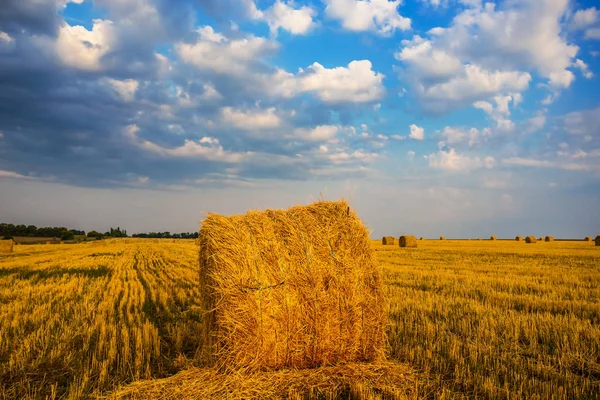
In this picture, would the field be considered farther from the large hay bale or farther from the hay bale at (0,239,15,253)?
the hay bale at (0,239,15,253)

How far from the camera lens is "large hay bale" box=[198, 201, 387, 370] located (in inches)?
203

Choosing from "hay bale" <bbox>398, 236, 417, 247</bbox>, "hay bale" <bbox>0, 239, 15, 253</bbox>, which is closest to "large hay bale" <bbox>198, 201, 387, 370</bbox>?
"hay bale" <bbox>398, 236, 417, 247</bbox>

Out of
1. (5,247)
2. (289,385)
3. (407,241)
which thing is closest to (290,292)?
(289,385)

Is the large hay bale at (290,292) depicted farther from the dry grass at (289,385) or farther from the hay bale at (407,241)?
the hay bale at (407,241)

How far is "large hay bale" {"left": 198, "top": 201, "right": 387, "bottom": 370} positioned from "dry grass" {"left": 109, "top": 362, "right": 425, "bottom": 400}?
0.21 meters

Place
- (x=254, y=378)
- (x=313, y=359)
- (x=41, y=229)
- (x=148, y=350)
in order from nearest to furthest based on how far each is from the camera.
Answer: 1. (x=254, y=378)
2. (x=313, y=359)
3. (x=148, y=350)
4. (x=41, y=229)

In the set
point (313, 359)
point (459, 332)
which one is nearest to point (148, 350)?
point (313, 359)

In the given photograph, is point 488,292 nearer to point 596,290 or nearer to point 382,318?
point 596,290

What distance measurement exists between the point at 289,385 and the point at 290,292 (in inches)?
45.0

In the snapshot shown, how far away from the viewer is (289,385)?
191 inches

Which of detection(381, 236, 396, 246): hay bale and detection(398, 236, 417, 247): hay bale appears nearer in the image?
detection(398, 236, 417, 247): hay bale

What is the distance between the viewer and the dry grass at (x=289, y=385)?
449 cm

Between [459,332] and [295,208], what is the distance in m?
3.49

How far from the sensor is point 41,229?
279 ft
